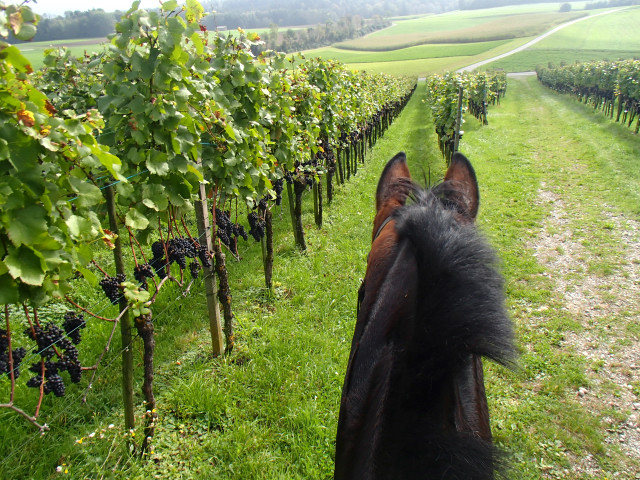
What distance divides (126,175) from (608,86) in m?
27.6

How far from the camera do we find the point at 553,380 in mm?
4266

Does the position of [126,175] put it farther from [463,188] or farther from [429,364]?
[429,364]

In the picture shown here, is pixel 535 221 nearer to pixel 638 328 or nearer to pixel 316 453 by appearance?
pixel 638 328

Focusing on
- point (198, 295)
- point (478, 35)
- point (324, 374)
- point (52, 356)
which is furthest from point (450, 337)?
point (478, 35)

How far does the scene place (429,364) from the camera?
1.23m

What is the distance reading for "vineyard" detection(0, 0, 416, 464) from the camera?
5.66ft

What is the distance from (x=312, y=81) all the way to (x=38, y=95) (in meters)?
6.80

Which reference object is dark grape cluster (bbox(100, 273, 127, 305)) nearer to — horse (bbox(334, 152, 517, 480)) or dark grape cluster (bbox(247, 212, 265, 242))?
horse (bbox(334, 152, 517, 480))

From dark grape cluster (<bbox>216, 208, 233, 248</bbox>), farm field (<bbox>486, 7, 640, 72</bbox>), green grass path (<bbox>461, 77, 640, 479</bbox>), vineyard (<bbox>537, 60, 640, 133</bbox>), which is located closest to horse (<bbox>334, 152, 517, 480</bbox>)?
green grass path (<bbox>461, 77, 640, 479</bbox>)

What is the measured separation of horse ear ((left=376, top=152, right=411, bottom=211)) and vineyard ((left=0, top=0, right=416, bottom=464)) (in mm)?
1401

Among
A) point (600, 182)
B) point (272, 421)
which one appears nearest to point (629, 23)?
point (600, 182)

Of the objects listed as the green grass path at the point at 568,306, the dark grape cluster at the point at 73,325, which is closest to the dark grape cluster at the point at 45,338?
the dark grape cluster at the point at 73,325

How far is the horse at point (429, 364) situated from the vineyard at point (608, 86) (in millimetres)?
20238

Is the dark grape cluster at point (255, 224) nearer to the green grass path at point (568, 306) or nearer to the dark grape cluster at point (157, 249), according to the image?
the dark grape cluster at point (157, 249)
